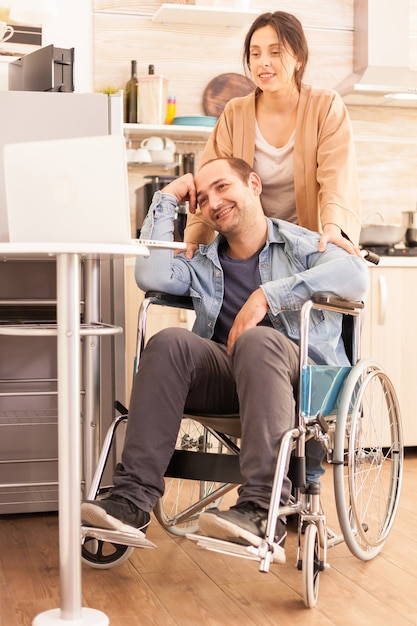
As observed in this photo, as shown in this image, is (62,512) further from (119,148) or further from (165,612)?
(119,148)

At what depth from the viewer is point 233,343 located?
2.20 m

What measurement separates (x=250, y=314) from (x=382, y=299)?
1.59 metres

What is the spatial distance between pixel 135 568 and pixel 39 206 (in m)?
1.00

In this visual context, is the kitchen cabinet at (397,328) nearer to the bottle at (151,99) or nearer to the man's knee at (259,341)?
the bottle at (151,99)

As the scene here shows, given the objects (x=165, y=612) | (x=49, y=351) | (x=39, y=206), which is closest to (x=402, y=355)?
(x=49, y=351)

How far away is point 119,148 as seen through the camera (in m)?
1.72

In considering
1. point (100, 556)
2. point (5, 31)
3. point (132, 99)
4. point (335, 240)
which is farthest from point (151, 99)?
point (100, 556)

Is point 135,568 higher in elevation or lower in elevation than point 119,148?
lower

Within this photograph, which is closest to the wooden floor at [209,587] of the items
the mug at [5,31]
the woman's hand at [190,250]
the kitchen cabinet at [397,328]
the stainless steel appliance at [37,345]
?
the stainless steel appliance at [37,345]

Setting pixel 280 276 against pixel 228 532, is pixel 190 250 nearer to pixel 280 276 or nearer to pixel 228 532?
pixel 280 276

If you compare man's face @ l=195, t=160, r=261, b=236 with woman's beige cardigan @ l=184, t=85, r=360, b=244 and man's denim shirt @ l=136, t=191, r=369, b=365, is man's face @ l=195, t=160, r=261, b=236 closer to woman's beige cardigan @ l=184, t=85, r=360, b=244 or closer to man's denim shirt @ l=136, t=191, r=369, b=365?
man's denim shirt @ l=136, t=191, r=369, b=365

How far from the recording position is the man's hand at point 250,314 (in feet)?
7.16

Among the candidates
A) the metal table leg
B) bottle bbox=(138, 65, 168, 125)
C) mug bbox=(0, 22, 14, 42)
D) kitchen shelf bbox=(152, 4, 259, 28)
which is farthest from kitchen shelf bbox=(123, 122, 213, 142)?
the metal table leg

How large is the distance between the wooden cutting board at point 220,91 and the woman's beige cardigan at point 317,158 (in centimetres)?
138
